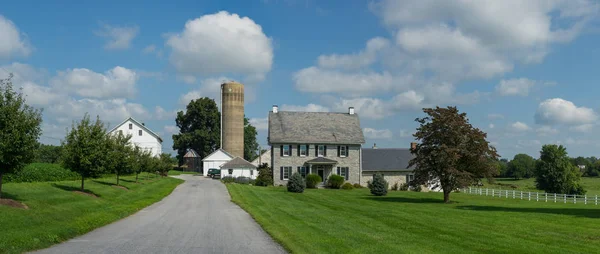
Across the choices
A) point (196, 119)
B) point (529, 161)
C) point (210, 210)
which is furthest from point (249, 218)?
point (529, 161)

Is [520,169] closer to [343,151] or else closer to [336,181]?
[343,151]

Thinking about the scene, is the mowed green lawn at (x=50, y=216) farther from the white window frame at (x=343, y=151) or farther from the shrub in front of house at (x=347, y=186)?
the white window frame at (x=343, y=151)

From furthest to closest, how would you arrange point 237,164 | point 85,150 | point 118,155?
1. point 237,164
2. point 118,155
3. point 85,150

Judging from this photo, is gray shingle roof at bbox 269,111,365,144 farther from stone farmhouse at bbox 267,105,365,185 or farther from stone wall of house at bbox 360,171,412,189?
stone wall of house at bbox 360,171,412,189

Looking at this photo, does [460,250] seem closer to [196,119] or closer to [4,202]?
[4,202]

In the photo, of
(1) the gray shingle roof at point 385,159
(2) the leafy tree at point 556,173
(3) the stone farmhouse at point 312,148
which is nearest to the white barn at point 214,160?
(3) the stone farmhouse at point 312,148

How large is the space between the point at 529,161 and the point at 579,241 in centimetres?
12497

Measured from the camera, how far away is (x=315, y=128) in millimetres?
60781

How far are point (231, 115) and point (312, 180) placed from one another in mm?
38685

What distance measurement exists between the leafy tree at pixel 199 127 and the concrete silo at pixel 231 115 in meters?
13.7

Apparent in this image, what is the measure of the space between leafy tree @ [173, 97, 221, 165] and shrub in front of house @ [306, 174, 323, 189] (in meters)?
52.1

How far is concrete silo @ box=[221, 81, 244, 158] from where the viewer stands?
296 ft

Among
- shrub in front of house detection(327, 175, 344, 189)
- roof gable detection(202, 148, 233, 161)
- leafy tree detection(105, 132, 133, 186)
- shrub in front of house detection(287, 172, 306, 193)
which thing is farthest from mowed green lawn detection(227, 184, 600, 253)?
roof gable detection(202, 148, 233, 161)

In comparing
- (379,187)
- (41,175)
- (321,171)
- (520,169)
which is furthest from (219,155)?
(520,169)
